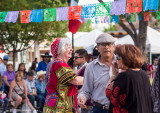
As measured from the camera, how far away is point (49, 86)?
218 inches

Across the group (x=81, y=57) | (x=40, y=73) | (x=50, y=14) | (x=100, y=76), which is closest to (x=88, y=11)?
(x=50, y=14)

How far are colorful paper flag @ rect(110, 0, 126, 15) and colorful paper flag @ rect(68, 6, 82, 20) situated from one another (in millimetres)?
1200

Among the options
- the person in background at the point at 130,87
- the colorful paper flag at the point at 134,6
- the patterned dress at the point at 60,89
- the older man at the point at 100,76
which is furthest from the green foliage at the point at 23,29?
the person in background at the point at 130,87

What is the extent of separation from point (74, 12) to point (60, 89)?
23.8ft

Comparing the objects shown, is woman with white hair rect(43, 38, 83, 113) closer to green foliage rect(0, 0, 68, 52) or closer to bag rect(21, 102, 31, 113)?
bag rect(21, 102, 31, 113)

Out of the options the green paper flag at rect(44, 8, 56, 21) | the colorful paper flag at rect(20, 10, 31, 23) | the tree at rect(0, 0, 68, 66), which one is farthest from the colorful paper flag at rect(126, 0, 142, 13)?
the tree at rect(0, 0, 68, 66)

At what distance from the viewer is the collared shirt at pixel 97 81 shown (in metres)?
5.56

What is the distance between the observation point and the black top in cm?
429

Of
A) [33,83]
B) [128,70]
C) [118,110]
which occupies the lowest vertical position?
[33,83]

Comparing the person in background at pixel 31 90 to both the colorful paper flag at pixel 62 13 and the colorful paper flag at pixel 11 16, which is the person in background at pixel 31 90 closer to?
the colorful paper flag at pixel 11 16

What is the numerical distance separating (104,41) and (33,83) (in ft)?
27.8

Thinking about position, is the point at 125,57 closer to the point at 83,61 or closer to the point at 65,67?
the point at 65,67

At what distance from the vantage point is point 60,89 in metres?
5.41

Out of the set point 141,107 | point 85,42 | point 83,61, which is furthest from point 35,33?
point 141,107
